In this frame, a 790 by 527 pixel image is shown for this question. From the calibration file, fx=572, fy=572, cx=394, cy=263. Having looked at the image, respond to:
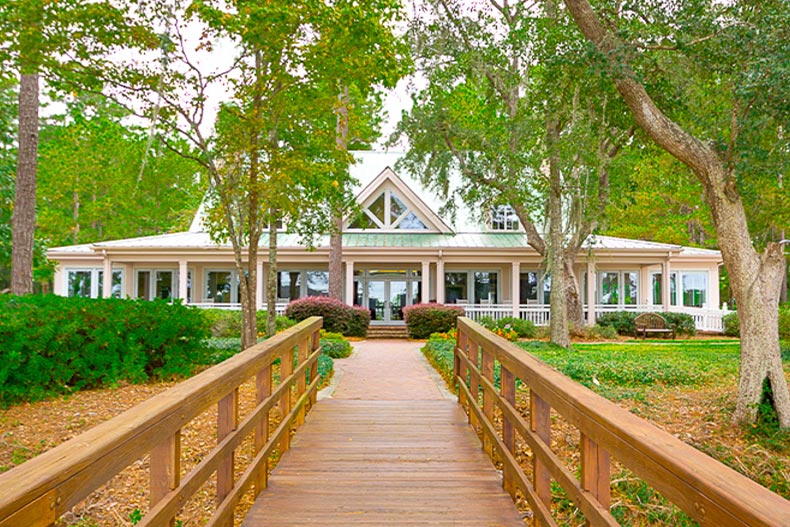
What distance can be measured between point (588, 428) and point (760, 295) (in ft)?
18.1

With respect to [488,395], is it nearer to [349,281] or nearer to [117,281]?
[349,281]

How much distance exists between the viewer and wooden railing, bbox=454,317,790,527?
137 cm

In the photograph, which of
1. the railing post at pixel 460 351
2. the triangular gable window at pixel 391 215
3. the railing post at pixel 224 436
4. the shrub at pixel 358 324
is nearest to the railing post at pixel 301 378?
the railing post at pixel 460 351

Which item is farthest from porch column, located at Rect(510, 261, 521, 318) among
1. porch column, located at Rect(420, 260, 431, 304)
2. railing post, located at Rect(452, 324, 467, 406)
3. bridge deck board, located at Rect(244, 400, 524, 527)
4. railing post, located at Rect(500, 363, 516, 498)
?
railing post, located at Rect(500, 363, 516, 498)

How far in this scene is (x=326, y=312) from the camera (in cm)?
1727

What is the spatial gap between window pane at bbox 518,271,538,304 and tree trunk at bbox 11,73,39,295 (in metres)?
16.6

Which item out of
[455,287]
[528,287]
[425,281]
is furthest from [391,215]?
[528,287]

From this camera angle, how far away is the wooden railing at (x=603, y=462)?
53.9 inches

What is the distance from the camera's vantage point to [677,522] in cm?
424

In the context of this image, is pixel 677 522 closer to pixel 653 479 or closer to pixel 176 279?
pixel 653 479

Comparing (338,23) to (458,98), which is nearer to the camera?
(338,23)

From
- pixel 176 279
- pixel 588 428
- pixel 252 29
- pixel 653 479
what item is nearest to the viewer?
pixel 653 479

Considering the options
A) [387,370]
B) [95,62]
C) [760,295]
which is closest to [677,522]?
[760,295]

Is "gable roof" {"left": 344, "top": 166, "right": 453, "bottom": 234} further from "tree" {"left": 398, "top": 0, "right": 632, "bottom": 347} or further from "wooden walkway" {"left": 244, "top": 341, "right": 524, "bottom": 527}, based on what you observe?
"wooden walkway" {"left": 244, "top": 341, "right": 524, "bottom": 527}
